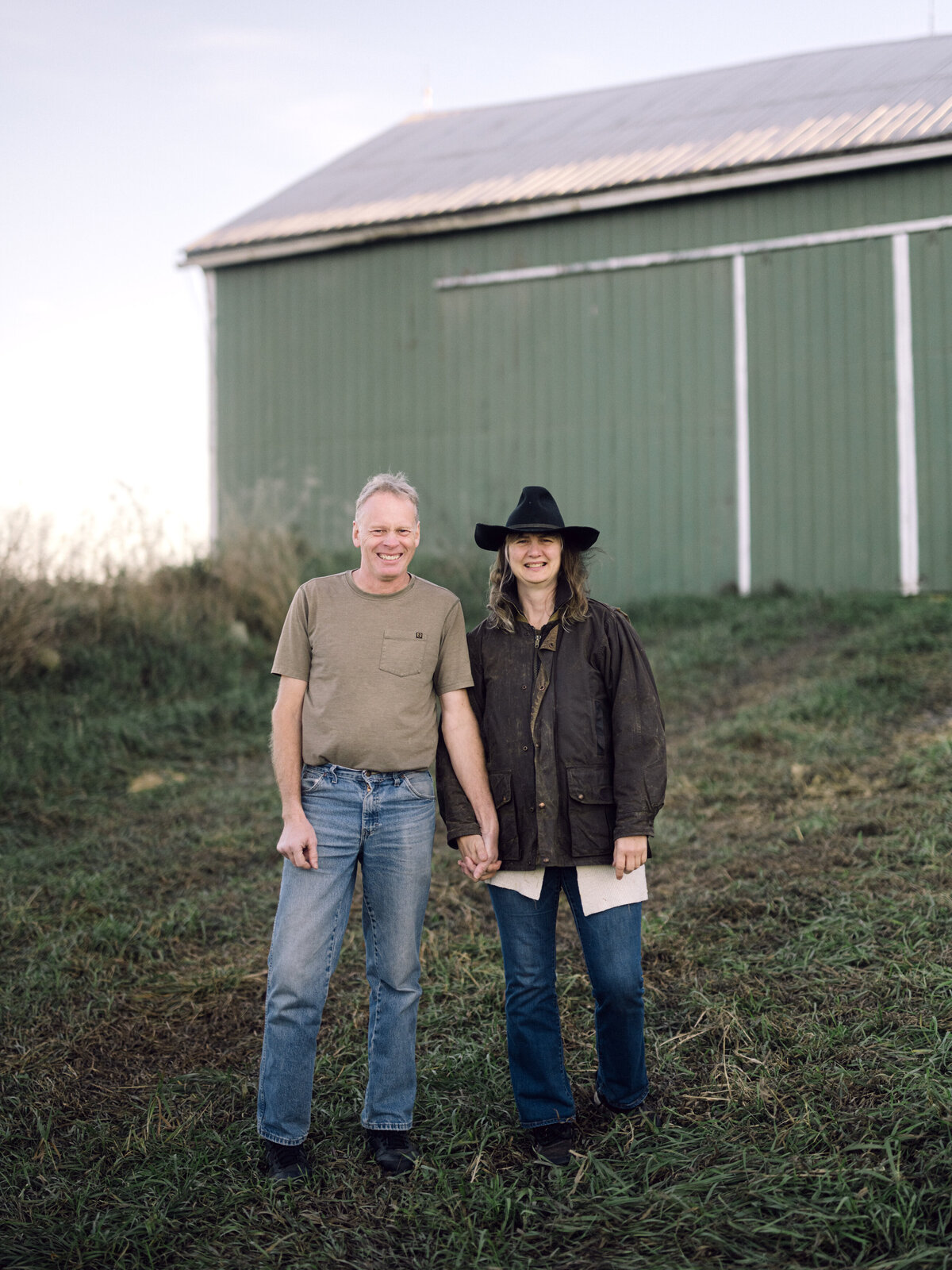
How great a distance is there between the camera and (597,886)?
3.04 meters

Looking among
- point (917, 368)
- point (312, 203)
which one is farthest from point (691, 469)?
point (312, 203)

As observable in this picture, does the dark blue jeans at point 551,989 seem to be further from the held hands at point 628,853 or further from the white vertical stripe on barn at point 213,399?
the white vertical stripe on barn at point 213,399

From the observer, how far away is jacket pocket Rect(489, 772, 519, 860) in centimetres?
306

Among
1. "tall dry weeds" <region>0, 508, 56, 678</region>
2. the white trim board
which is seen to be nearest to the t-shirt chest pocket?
"tall dry weeds" <region>0, 508, 56, 678</region>

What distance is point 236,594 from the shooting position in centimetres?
1048

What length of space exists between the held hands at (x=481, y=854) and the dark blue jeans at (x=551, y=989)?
0.32 feet

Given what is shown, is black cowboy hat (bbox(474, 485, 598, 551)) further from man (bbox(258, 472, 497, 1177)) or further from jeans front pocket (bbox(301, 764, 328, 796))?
jeans front pocket (bbox(301, 764, 328, 796))

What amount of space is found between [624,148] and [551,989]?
11839 mm

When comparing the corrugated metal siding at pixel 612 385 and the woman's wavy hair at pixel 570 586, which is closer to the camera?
the woman's wavy hair at pixel 570 586

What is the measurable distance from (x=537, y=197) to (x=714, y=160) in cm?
192

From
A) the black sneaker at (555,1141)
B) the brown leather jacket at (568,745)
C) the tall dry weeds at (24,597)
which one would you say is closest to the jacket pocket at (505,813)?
the brown leather jacket at (568,745)

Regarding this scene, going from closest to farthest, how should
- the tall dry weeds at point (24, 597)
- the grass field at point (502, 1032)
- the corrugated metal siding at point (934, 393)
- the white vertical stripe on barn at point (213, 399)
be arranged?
the grass field at point (502, 1032), the tall dry weeds at point (24, 597), the corrugated metal siding at point (934, 393), the white vertical stripe on barn at point (213, 399)

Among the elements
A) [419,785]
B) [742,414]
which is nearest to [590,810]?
[419,785]

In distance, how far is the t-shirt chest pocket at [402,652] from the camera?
3057mm
